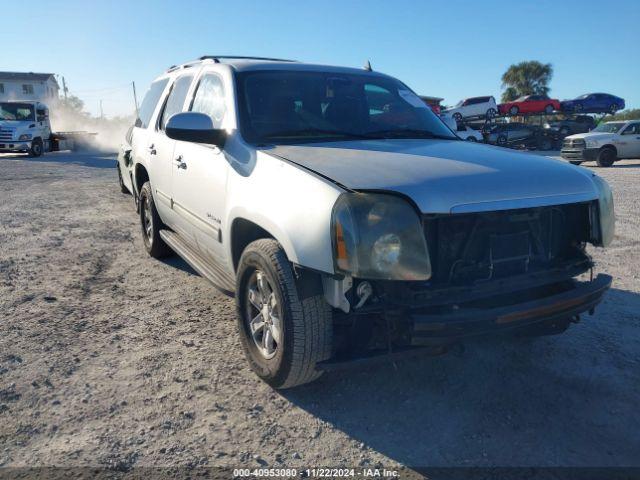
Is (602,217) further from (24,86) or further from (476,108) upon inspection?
(24,86)

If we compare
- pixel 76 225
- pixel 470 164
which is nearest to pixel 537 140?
pixel 76 225

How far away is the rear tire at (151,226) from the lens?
5.26 meters

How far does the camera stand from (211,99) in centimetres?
390

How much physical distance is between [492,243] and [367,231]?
2.48 feet

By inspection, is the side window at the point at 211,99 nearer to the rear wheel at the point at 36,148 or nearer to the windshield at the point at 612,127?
the windshield at the point at 612,127

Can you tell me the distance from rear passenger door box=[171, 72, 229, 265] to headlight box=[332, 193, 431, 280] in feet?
4.08

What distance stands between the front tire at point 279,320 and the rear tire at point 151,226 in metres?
2.53

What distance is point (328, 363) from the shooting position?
99.0 inches

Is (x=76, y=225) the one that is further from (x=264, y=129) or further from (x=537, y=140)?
(x=537, y=140)

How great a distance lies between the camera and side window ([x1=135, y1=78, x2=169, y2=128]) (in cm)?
561

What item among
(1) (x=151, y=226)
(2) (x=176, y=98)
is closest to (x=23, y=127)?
(1) (x=151, y=226)

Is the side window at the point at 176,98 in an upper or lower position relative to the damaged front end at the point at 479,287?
upper

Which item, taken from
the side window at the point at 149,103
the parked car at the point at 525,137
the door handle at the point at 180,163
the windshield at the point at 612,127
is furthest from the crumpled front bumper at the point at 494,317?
the parked car at the point at 525,137

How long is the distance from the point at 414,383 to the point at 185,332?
1708 millimetres
